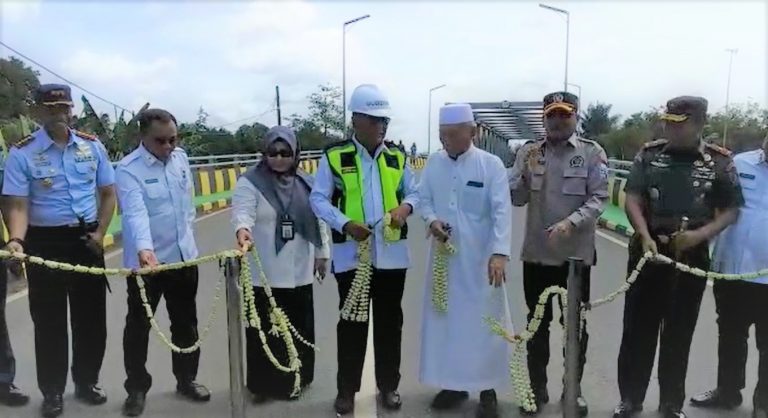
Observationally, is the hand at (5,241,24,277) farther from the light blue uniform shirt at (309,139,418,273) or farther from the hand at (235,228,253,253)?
the light blue uniform shirt at (309,139,418,273)

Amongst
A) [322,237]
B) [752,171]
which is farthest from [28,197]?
[752,171]

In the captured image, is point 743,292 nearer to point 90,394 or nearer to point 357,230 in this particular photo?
point 357,230

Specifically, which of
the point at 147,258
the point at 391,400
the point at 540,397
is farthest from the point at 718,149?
the point at 147,258

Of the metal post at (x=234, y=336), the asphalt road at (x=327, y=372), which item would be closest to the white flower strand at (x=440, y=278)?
the asphalt road at (x=327, y=372)

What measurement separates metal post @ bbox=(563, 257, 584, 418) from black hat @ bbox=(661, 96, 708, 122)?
2.85 feet

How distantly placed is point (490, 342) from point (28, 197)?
2.63 metres

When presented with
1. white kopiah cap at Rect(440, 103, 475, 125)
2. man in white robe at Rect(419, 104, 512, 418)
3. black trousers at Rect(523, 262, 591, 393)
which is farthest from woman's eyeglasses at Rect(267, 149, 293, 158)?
black trousers at Rect(523, 262, 591, 393)

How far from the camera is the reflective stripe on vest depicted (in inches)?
153

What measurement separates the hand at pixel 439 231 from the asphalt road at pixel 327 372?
676mm

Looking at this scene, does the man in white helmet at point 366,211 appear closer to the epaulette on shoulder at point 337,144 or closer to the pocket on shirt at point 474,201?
the epaulette on shoulder at point 337,144

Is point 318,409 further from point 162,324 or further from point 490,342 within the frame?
point 162,324

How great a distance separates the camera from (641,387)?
3.97 m

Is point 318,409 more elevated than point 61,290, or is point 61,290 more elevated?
point 61,290

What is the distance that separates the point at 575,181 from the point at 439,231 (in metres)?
0.80
